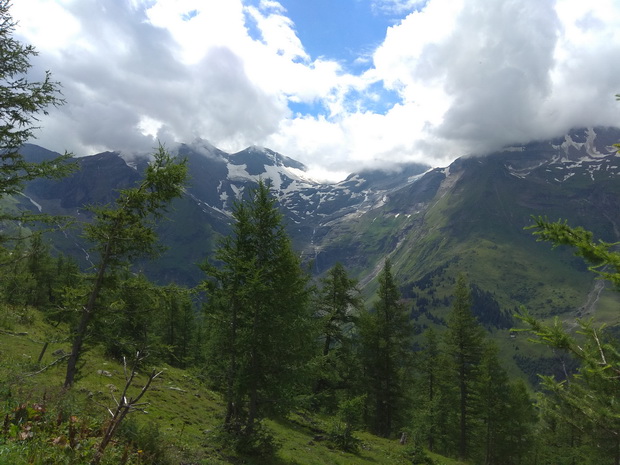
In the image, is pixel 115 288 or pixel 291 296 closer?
pixel 115 288

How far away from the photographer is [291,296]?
657 inches

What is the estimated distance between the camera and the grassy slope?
10.4m

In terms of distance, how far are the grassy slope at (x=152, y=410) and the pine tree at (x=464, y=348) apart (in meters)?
10.7

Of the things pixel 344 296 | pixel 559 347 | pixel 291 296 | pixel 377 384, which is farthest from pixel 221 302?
pixel 377 384

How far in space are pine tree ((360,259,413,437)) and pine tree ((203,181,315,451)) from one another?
16546 mm

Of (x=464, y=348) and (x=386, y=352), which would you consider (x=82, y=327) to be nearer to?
(x=386, y=352)

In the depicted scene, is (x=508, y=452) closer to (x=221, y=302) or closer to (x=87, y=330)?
(x=221, y=302)

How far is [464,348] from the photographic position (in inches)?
1340

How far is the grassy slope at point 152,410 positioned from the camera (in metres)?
10.4

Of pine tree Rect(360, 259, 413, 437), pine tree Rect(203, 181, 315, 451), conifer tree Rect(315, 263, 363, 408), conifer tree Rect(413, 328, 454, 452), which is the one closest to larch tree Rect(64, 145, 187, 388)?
pine tree Rect(203, 181, 315, 451)

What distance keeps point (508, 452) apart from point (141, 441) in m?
48.0

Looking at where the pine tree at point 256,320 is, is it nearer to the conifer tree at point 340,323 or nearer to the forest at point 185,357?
the forest at point 185,357

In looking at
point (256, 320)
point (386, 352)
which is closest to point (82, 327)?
point (256, 320)

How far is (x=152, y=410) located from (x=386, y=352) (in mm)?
20808
